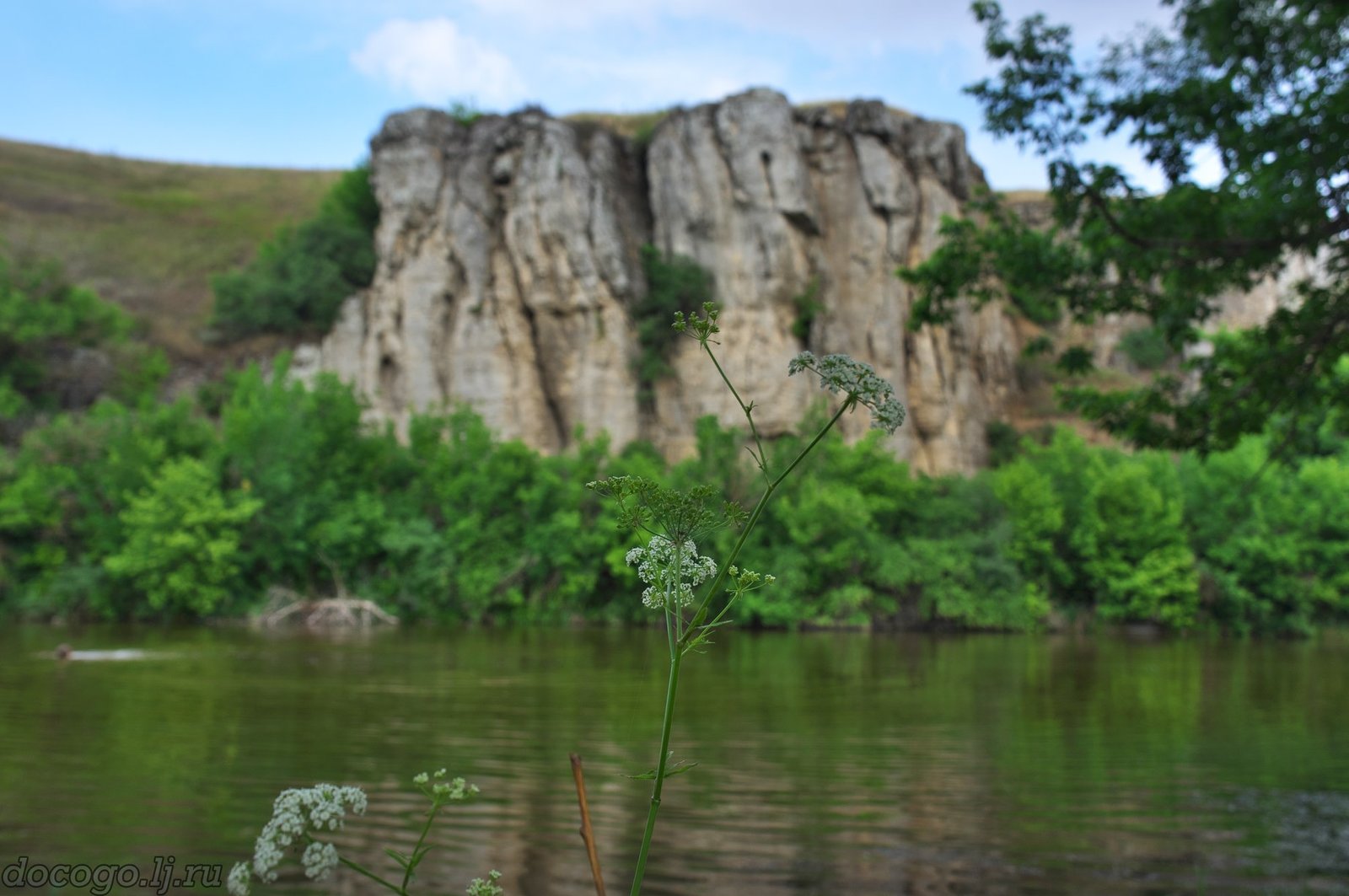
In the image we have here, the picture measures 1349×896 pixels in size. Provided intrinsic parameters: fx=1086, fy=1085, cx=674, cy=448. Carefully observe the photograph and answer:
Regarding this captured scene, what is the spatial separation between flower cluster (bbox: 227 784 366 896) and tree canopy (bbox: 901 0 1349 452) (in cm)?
779

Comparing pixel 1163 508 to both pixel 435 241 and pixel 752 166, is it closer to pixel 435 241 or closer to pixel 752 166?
pixel 752 166

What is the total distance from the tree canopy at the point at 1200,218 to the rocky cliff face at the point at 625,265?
34705mm

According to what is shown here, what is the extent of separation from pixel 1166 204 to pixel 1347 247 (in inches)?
54.6

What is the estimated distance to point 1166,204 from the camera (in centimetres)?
899

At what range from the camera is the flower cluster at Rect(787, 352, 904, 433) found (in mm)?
2184

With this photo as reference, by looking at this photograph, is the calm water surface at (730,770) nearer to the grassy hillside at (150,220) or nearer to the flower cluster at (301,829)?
the flower cluster at (301,829)

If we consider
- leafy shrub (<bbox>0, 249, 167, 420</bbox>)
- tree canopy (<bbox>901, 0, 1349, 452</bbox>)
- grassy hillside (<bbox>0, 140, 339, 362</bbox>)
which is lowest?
tree canopy (<bbox>901, 0, 1349, 452</bbox>)

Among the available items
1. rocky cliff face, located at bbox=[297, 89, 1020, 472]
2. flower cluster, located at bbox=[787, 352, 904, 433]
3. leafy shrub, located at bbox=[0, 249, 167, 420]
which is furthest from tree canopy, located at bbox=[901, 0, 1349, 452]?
leafy shrub, located at bbox=[0, 249, 167, 420]

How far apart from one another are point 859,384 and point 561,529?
36.8 m

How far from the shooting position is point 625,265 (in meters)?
47.1

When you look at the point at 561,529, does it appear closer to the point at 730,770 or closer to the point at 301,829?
the point at 730,770

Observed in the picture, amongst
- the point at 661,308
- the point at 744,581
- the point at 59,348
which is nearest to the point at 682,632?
the point at 744,581

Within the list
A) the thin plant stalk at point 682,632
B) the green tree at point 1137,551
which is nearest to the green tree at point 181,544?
the green tree at point 1137,551

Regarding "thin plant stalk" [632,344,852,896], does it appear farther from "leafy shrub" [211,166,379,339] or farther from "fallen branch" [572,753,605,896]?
"leafy shrub" [211,166,379,339]
